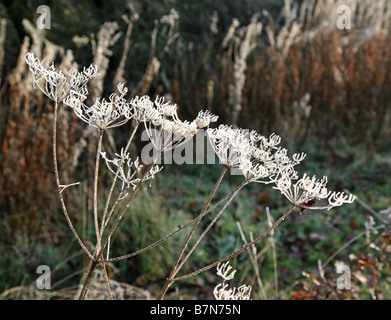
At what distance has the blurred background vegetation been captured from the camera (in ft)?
8.98

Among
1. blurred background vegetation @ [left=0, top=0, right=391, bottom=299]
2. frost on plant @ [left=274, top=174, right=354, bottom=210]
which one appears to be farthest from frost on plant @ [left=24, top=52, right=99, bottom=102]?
blurred background vegetation @ [left=0, top=0, right=391, bottom=299]

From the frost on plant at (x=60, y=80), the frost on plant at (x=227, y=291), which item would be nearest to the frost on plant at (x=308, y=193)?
the frost on plant at (x=227, y=291)

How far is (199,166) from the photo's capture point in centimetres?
410

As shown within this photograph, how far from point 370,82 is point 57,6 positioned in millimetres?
3171

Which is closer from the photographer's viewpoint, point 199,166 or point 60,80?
point 60,80

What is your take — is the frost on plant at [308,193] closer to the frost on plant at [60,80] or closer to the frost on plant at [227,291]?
the frost on plant at [227,291]

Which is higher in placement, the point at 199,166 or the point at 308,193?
the point at 308,193

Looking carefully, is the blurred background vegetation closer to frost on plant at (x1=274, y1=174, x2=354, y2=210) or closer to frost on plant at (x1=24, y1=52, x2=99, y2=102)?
frost on plant at (x1=274, y1=174, x2=354, y2=210)

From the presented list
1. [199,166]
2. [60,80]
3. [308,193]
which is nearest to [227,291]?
[308,193]

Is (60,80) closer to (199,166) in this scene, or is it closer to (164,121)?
(164,121)
